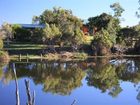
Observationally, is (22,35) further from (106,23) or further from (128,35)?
(128,35)

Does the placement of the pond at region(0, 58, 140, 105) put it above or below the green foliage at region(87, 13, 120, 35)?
below

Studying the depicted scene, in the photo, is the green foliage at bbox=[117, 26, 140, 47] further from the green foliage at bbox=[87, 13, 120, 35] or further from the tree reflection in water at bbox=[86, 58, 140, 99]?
the tree reflection in water at bbox=[86, 58, 140, 99]

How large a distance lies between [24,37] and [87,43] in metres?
12.1

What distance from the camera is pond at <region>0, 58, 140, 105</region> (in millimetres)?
19859

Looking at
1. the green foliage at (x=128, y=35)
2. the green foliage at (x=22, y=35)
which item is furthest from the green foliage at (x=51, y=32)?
the green foliage at (x=128, y=35)

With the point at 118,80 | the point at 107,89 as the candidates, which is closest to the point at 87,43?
the point at 118,80

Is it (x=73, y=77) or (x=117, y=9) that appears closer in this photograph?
(x=73, y=77)

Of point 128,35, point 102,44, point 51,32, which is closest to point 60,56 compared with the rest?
point 51,32

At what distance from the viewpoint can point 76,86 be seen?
86.2ft

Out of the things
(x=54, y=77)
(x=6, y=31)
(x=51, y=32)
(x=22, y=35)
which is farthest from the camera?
(x=22, y=35)

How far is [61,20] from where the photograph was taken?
6122 centimetres

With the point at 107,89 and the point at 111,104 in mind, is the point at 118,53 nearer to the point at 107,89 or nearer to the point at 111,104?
the point at 107,89

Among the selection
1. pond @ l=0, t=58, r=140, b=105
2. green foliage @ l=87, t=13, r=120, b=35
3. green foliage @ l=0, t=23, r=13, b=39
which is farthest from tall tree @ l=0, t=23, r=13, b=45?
pond @ l=0, t=58, r=140, b=105

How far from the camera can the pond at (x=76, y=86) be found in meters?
19.9
